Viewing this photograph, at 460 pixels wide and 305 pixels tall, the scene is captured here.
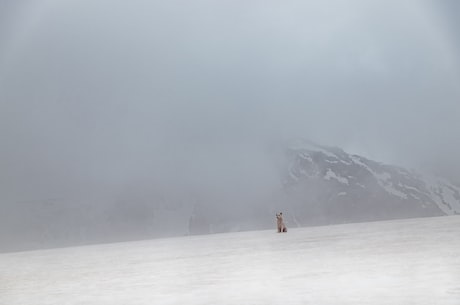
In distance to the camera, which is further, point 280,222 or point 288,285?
point 280,222

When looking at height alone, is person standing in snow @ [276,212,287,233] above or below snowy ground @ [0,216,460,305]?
above

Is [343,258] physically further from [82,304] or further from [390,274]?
[82,304]

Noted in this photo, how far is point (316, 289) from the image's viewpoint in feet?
50.9

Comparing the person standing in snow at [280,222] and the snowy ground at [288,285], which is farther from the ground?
the person standing in snow at [280,222]

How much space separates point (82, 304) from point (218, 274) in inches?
273

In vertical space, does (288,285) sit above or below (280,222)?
below

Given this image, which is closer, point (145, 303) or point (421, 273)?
point (145, 303)

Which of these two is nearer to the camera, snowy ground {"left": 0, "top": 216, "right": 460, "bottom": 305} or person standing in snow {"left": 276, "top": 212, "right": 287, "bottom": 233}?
snowy ground {"left": 0, "top": 216, "right": 460, "bottom": 305}

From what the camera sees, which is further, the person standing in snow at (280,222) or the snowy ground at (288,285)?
the person standing in snow at (280,222)

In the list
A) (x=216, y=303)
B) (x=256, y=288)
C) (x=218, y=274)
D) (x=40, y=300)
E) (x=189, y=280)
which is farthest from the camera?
(x=218, y=274)

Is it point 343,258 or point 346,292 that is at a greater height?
point 343,258

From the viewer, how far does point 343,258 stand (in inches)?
1012

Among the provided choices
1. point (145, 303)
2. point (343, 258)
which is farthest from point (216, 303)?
point (343, 258)

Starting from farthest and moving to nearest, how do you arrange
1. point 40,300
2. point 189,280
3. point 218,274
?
point 218,274 → point 189,280 → point 40,300
